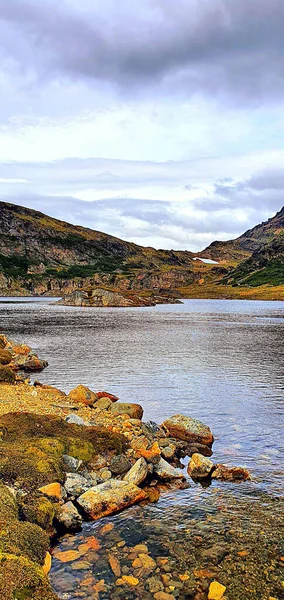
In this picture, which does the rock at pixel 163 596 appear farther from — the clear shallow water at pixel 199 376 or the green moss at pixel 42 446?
the clear shallow water at pixel 199 376

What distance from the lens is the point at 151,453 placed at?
20203 mm

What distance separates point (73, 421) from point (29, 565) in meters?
13.4

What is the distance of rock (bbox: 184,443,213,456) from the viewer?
73.0 ft

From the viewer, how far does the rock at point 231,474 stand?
62.2ft

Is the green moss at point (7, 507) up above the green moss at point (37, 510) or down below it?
above

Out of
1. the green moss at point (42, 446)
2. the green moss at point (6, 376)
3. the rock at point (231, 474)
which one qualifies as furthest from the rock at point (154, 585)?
the green moss at point (6, 376)

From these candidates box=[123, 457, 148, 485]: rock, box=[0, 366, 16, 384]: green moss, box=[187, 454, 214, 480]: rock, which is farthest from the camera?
box=[0, 366, 16, 384]: green moss

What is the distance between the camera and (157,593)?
38.0ft

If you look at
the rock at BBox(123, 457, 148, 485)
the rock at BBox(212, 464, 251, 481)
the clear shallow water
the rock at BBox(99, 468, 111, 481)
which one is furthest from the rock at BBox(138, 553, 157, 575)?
the clear shallow water

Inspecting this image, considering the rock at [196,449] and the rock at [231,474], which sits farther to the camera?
the rock at [196,449]

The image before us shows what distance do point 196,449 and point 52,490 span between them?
8.99m

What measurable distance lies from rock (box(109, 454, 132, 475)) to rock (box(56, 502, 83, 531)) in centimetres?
363

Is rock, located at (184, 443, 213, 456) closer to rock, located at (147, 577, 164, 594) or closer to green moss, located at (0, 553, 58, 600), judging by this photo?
rock, located at (147, 577, 164, 594)

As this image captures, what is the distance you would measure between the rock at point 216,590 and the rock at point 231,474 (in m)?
7.22
